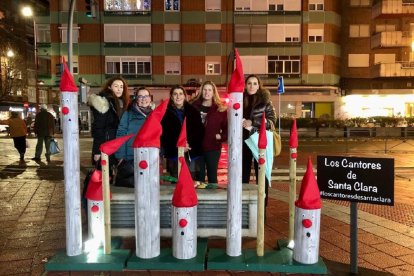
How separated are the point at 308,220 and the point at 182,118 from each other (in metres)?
2.29

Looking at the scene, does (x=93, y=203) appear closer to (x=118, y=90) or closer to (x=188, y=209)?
(x=188, y=209)

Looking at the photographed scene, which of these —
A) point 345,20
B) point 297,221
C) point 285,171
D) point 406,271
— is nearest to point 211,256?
point 297,221

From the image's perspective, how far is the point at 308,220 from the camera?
4.07 meters

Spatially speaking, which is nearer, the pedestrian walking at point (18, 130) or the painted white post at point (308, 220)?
the painted white post at point (308, 220)

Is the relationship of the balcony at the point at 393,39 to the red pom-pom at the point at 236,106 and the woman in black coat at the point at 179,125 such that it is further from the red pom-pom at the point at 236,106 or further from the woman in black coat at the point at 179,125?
the red pom-pom at the point at 236,106

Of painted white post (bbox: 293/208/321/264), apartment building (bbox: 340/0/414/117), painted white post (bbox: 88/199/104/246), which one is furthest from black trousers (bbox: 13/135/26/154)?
apartment building (bbox: 340/0/414/117)

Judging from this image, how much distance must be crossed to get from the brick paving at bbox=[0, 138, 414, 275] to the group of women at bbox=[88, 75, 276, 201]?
1.17m

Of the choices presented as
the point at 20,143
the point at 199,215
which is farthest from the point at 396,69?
the point at 199,215

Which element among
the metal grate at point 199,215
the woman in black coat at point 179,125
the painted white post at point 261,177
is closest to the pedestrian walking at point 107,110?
the woman in black coat at point 179,125

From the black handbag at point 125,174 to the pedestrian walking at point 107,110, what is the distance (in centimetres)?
33

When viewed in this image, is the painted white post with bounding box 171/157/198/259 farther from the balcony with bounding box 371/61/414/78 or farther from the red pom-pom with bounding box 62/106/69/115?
the balcony with bounding box 371/61/414/78

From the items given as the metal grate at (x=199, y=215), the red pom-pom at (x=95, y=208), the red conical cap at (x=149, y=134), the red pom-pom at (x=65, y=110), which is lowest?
the metal grate at (x=199, y=215)

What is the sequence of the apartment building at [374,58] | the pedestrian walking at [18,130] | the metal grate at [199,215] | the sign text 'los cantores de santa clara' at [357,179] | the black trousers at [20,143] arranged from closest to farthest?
the sign text 'los cantores de santa clara' at [357,179]
the metal grate at [199,215]
the pedestrian walking at [18,130]
the black trousers at [20,143]
the apartment building at [374,58]

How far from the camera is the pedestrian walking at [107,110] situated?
5.52 m
